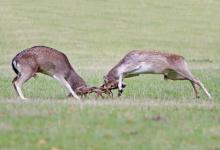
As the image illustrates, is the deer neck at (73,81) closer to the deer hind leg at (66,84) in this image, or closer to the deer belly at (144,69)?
the deer hind leg at (66,84)

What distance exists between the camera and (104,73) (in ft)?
73.1

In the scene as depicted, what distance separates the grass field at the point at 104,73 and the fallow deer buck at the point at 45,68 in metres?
0.35

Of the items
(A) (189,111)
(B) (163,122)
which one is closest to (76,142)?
(B) (163,122)

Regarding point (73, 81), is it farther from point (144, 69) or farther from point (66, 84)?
point (144, 69)

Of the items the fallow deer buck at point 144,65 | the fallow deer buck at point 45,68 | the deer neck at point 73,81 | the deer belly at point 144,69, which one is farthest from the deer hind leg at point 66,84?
the deer belly at point 144,69

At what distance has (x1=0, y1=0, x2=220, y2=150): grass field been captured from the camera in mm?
9016

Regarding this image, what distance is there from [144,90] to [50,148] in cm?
871

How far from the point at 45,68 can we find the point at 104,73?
7728mm

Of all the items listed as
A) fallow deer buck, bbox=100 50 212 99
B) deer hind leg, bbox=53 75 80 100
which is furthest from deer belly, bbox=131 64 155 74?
deer hind leg, bbox=53 75 80 100

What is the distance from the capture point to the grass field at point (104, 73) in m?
9.02

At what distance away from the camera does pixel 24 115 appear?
1034cm

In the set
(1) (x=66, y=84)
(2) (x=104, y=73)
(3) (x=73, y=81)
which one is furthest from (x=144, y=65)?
(2) (x=104, y=73)

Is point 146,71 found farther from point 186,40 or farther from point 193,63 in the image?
point 186,40

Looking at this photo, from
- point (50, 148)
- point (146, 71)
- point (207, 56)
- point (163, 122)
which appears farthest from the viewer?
point (207, 56)
